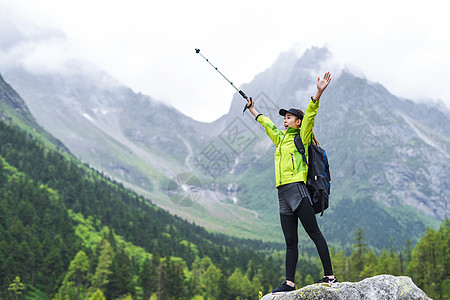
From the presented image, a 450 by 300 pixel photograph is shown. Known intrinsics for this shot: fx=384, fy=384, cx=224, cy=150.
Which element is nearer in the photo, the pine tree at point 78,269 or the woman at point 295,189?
the woman at point 295,189

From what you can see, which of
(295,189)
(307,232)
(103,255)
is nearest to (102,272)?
(103,255)

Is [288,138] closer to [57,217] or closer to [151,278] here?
[151,278]

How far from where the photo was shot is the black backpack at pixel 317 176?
8.62m

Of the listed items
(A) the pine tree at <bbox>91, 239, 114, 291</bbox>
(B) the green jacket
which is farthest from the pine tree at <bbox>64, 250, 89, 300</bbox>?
(B) the green jacket

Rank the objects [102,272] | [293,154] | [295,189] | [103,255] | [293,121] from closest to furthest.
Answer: [295,189] → [293,154] → [293,121] → [102,272] → [103,255]

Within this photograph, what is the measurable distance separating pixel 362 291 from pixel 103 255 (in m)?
84.9

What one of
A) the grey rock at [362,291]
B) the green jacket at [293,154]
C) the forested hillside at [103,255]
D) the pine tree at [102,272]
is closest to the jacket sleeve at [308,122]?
the green jacket at [293,154]

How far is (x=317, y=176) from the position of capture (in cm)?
860

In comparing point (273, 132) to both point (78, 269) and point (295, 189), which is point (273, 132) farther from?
point (78, 269)

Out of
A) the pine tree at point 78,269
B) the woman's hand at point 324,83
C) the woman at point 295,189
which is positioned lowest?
the pine tree at point 78,269

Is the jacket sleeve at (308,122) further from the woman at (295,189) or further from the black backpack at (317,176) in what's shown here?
the black backpack at (317,176)

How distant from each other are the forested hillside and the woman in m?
64.5

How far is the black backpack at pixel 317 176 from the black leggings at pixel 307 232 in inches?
10.8

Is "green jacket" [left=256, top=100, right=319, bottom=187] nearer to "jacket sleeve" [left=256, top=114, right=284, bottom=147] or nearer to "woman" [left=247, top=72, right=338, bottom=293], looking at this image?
"woman" [left=247, top=72, right=338, bottom=293]
